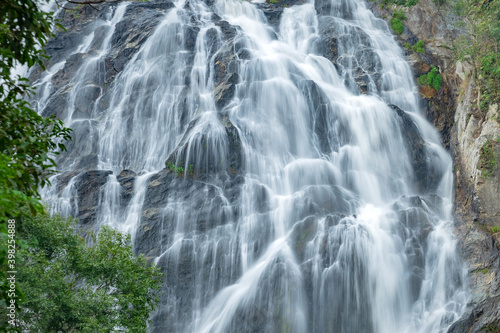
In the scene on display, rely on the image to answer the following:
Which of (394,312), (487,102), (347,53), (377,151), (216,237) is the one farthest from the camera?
(347,53)

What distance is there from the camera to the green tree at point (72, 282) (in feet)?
28.9

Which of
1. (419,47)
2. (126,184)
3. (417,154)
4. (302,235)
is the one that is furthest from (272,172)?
(419,47)

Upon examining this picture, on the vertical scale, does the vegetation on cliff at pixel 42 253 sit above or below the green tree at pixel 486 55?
below

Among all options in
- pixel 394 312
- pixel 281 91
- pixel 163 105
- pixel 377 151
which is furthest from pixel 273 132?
pixel 394 312

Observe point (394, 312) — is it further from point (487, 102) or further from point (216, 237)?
point (487, 102)

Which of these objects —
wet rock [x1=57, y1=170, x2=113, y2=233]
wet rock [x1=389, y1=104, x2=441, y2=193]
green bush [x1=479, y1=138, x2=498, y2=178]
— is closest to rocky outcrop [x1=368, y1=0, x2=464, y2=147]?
wet rock [x1=389, y1=104, x2=441, y2=193]

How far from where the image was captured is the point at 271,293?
1532 cm

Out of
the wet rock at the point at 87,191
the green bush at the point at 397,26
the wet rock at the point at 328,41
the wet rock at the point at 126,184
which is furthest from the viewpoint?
the green bush at the point at 397,26

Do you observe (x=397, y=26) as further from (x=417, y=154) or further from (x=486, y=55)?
(x=417, y=154)

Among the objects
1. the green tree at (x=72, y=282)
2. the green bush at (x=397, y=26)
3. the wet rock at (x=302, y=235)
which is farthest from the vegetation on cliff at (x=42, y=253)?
the green bush at (x=397, y=26)

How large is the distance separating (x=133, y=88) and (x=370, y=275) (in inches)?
729

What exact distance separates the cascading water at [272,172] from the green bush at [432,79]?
0.82 m

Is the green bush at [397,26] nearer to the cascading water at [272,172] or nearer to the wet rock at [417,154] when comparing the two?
the cascading water at [272,172]

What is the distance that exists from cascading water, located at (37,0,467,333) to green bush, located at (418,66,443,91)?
819 millimetres
